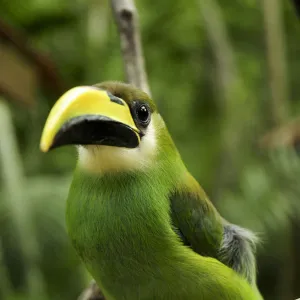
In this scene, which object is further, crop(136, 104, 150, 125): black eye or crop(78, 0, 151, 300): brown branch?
crop(78, 0, 151, 300): brown branch

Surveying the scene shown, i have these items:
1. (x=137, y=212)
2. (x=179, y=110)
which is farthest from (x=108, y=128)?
(x=179, y=110)

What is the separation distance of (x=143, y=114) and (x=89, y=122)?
0.17 m

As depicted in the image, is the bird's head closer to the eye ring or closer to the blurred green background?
the eye ring

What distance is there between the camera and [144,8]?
2943mm

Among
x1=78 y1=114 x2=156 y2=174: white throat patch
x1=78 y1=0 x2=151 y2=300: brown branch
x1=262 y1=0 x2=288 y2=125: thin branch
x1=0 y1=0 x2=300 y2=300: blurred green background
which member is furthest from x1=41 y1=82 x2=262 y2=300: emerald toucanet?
x1=262 y1=0 x2=288 y2=125: thin branch

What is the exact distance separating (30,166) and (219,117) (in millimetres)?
1097

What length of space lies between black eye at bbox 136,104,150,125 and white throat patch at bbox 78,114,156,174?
0.06 feet

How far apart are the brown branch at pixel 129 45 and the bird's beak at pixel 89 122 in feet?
1.22

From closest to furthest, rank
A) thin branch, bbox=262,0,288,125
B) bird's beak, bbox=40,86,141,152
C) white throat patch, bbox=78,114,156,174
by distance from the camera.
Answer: bird's beak, bbox=40,86,141,152, white throat patch, bbox=78,114,156,174, thin branch, bbox=262,0,288,125

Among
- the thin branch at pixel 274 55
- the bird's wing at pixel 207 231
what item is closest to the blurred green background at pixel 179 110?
the thin branch at pixel 274 55

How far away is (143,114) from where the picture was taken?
0.89 meters

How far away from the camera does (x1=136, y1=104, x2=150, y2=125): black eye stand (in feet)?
2.87

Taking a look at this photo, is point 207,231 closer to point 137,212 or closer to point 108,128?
point 137,212

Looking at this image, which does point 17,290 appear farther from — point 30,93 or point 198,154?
point 198,154
